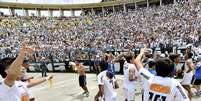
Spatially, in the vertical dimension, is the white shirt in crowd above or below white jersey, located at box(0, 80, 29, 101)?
below

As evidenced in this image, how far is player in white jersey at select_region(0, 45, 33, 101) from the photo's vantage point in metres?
4.73

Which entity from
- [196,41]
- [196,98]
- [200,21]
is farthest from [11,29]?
[196,98]

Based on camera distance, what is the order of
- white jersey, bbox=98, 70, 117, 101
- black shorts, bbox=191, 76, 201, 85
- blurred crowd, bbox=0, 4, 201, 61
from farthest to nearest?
blurred crowd, bbox=0, 4, 201, 61
black shorts, bbox=191, 76, 201, 85
white jersey, bbox=98, 70, 117, 101

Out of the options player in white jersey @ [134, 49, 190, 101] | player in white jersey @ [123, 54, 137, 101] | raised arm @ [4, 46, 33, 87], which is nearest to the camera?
raised arm @ [4, 46, 33, 87]

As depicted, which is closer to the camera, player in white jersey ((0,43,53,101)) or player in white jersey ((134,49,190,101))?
player in white jersey ((0,43,53,101))

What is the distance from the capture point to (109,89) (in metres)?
11.1

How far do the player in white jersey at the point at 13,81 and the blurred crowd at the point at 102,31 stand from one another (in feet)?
65.2

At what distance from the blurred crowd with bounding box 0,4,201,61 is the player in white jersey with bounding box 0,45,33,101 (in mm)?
19868

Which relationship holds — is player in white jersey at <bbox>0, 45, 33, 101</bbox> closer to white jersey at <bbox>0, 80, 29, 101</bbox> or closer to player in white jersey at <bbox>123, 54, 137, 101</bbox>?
white jersey at <bbox>0, 80, 29, 101</bbox>

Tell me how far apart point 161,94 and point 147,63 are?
768 cm

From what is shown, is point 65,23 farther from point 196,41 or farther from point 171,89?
point 171,89

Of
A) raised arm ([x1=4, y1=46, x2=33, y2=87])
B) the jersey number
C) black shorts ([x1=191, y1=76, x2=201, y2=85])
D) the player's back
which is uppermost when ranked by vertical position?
raised arm ([x1=4, y1=46, x2=33, y2=87])

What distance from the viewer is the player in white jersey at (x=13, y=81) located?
4730mm

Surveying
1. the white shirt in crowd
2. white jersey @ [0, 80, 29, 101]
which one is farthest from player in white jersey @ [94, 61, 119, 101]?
white jersey @ [0, 80, 29, 101]
